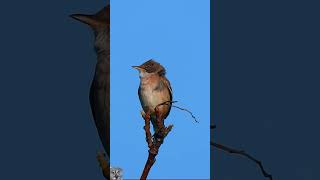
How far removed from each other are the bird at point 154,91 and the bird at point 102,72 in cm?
81

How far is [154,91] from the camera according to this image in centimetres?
427

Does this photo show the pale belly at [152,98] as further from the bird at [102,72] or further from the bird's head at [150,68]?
the bird at [102,72]

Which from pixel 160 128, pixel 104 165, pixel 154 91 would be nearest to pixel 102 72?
pixel 104 165

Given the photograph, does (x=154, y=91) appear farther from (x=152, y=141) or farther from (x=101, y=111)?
(x=101, y=111)

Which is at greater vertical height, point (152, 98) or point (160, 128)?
point (152, 98)

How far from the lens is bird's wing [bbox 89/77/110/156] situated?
5.06m

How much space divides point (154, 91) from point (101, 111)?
2.93ft

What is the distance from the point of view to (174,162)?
4188 mm

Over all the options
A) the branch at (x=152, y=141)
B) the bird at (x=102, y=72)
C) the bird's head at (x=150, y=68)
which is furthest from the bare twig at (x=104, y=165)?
the bird's head at (x=150, y=68)

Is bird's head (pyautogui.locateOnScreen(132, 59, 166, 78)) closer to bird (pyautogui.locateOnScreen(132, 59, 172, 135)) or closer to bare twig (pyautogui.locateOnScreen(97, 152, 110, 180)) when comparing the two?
bird (pyautogui.locateOnScreen(132, 59, 172, 135))

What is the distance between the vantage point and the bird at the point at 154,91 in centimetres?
421

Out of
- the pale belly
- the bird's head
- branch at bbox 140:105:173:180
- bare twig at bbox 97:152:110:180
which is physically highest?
the bird's head
